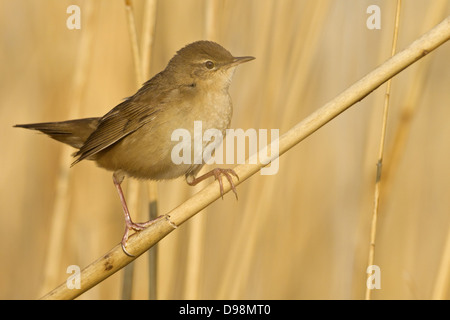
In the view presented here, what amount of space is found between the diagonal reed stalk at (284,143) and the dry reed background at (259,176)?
27.5 inches

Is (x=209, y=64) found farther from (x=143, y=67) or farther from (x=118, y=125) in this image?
(x=118, y=125)

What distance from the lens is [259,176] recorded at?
9.43 feet

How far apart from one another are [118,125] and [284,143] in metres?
1.15

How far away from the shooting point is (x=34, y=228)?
157 inches

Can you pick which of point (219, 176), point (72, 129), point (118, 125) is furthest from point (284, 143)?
point (72, 129)

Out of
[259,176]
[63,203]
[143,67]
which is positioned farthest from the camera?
[259,176]

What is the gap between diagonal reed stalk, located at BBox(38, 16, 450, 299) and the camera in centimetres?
162

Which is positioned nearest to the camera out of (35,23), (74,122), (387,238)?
(74,122)

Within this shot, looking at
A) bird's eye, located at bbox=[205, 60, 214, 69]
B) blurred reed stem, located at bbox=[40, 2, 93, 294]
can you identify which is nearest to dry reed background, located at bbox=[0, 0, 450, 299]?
blurred reed stem, located at bbox=[40, 2, 93, 294]

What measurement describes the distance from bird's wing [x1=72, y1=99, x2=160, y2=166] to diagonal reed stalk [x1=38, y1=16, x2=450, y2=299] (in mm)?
661
